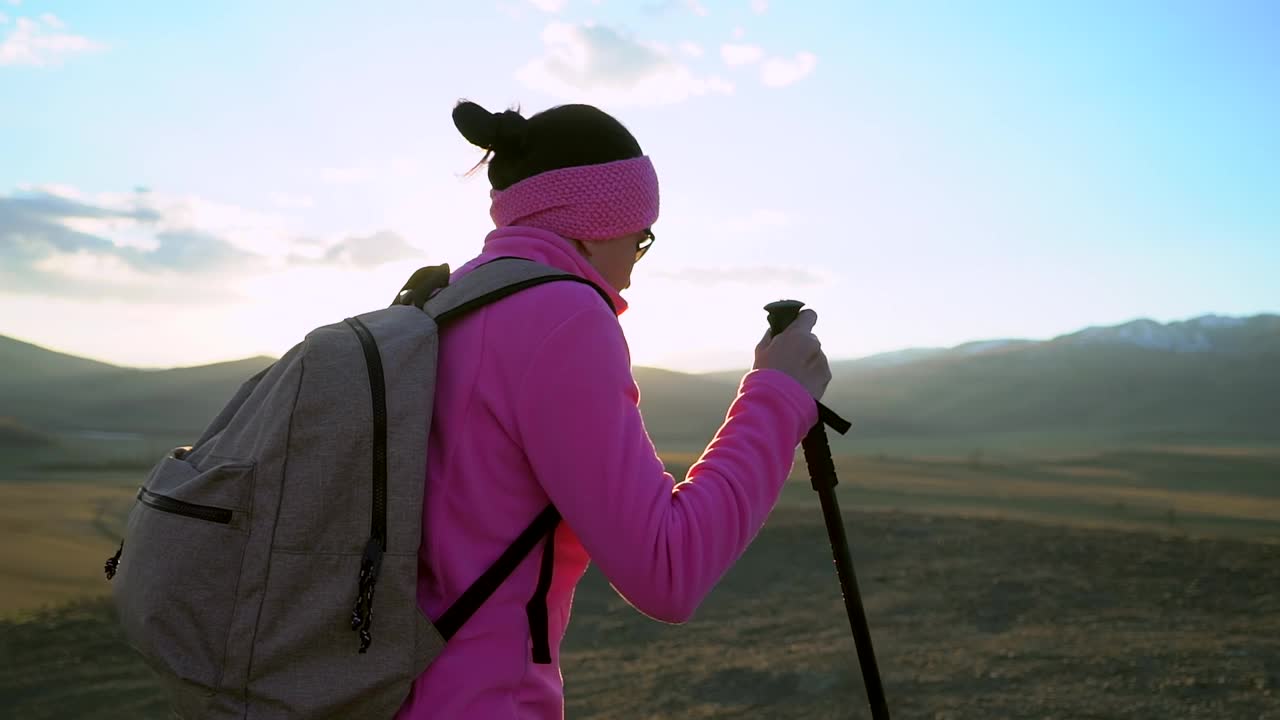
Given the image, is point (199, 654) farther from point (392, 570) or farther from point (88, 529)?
point (88, 529)

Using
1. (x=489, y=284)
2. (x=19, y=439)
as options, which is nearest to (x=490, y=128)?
(x=489, y=284)

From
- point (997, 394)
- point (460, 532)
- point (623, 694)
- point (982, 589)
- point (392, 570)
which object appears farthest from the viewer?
point (997, 394)

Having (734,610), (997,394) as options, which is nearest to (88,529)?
(734,610)

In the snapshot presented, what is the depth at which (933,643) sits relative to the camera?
7473 mm

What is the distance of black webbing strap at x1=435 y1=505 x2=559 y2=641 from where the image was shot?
1312 millimetres

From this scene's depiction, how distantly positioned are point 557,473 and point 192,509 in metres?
0.46

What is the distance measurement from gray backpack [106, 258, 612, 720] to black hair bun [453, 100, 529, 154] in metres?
0.44

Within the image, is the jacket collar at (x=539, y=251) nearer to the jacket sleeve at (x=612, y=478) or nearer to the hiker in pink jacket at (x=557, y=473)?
the hiker in pink jacket at (x=557, y=473)

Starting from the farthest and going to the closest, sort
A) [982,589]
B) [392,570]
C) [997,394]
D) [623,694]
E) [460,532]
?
[997,394] < [982,589] < [623,694] < [460,532] < [392,570]

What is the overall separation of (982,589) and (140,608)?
8.97 m

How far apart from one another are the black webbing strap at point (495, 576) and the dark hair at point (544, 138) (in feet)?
1.76

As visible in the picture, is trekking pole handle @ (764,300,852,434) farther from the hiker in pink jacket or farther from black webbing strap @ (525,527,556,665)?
black webbing strap @ (525,527,556,665)

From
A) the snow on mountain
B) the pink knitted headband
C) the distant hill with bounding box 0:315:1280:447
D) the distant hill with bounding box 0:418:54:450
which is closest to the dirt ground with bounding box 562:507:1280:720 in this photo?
Answer: the pink knitted headband

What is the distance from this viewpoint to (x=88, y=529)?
43.1 feet
